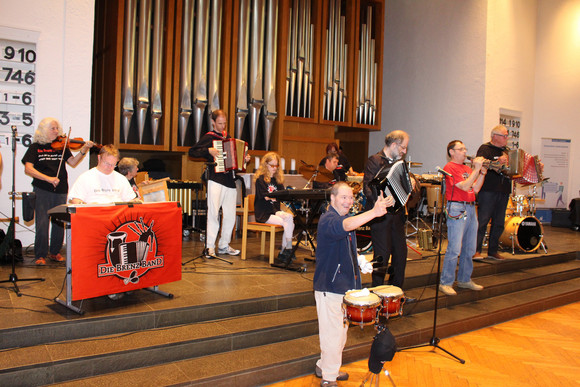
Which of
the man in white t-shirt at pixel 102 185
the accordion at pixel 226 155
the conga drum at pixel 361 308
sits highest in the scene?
the accordion at pixel 226 155

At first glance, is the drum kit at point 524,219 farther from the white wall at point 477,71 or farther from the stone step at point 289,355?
the white wall at point 477,71

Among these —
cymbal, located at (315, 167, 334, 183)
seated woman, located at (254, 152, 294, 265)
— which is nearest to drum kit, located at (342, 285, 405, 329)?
seated woman, located at (254, 152, 294, 265)

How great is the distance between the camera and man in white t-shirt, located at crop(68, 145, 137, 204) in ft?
15.2

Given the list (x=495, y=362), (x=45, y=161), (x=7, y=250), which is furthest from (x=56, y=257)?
(x=495, y=362)

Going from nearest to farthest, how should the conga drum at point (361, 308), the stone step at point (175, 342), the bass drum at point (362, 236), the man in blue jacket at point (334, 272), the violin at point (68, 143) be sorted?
the conga drum at point (361, 308) → the stone step at point (175, 342) → the man in blue jacket at point (334, 272) → the violin at point (68, 143) → the bass drum at point (362, 236)

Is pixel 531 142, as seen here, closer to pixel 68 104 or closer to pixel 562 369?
pixel 562 369

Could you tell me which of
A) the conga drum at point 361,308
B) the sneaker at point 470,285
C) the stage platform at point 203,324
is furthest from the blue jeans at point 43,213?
the sneaker at point 470,285

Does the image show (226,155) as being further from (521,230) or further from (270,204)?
(521,230)

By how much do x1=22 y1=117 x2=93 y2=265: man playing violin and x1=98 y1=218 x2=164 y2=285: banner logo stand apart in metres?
1.55

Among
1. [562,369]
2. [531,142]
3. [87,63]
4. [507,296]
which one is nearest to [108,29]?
[87,63]

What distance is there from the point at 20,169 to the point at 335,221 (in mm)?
4998

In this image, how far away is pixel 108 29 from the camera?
28.4 ft

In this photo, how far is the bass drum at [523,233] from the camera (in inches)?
314

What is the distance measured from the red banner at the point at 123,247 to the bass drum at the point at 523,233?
5.65 meters
